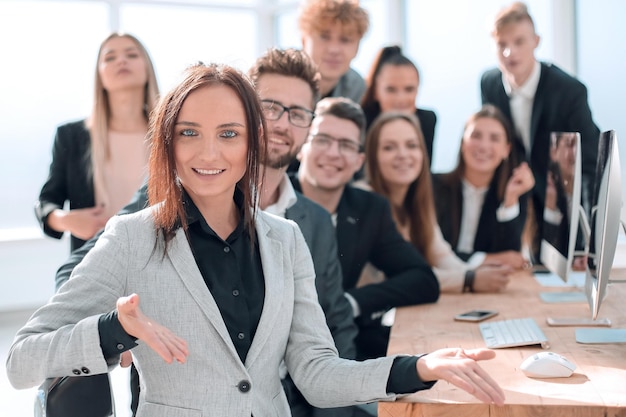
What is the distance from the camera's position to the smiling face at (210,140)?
5.66 ft

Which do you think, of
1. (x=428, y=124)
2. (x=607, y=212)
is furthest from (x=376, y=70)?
(x=607, y=212)

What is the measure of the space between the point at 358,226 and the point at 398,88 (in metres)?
1.33

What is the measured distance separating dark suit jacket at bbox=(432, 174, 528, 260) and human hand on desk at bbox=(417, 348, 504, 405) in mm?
2285

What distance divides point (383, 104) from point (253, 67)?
1.61 metres

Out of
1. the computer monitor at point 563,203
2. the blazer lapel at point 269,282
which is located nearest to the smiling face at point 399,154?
the computer monitor at point 563,203

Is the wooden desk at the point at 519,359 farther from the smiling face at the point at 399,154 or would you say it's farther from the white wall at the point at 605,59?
the white wall at the point at 605,59

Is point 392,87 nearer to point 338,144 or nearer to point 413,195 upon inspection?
point 413,195

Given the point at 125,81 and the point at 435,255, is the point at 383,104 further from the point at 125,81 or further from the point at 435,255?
the point at 125,81

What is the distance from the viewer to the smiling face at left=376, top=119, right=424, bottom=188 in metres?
3.46

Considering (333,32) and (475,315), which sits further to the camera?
(333,32)

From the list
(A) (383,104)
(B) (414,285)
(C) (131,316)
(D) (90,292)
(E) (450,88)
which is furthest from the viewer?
(E) (450,88)

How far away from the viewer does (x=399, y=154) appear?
3471 millimetres

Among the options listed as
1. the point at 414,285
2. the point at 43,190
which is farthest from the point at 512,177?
the point at 43,190

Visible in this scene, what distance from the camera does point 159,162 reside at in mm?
1731
